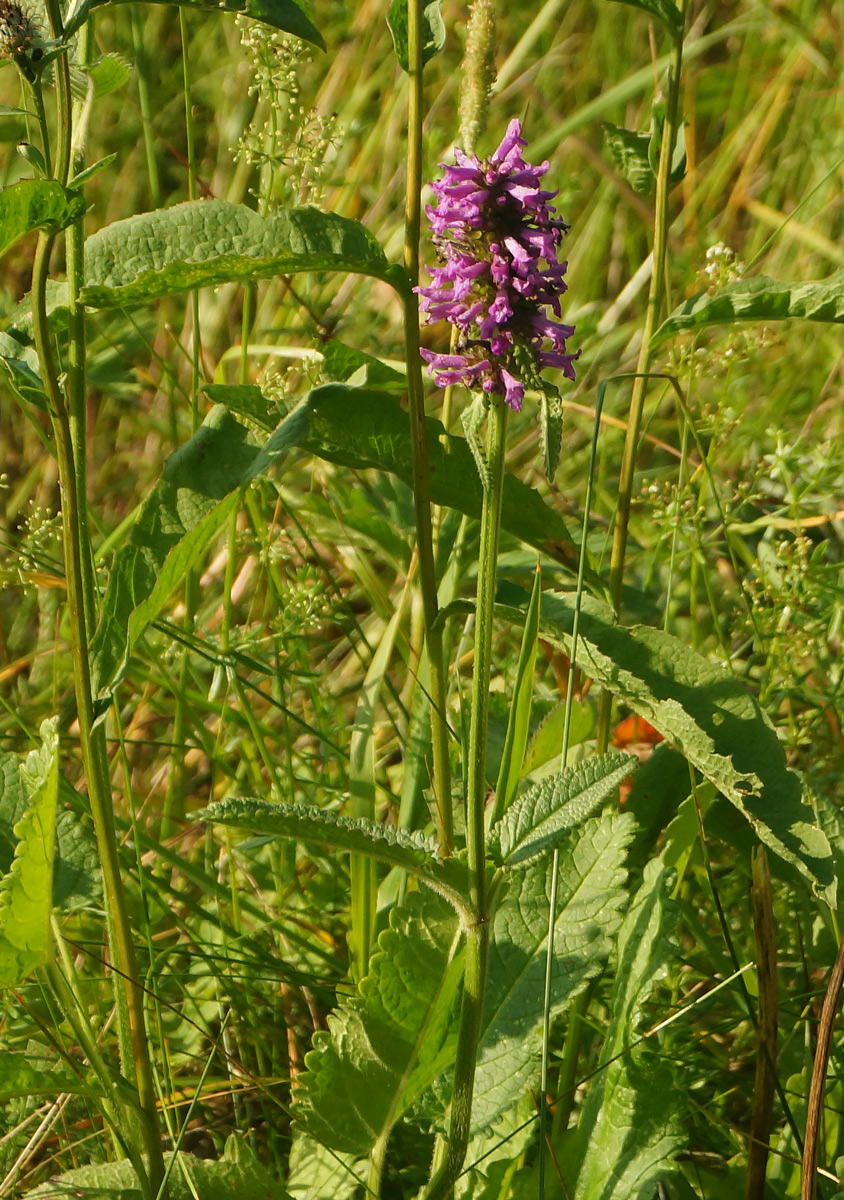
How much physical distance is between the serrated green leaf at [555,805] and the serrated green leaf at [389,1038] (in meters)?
0.18

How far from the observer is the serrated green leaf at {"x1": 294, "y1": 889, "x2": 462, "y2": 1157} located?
53.7 inches

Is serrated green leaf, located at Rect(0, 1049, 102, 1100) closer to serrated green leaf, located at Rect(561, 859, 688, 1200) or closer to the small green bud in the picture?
serrated green leaf, located at Rect(561, 859, 688, 1200)

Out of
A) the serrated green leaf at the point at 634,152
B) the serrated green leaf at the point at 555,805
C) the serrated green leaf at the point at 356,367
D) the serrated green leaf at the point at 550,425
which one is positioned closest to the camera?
the serrated green leaf at the point at 550,425

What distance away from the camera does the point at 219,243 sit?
1328 mm

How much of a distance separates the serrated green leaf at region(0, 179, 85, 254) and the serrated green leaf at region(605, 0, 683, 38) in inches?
30.7

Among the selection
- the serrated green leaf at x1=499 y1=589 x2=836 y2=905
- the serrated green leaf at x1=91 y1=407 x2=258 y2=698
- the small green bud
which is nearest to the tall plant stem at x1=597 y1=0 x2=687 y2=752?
the serrated green leaf at x1=499 y1=589 x2=836 y2=905

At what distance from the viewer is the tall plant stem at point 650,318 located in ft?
5.22

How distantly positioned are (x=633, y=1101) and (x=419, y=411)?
33.0 inches

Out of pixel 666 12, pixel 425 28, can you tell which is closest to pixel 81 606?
pixel 425 28

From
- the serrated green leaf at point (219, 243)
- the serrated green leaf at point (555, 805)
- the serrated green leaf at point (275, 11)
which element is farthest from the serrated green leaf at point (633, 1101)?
the serrated green leaf at point (275, 11)

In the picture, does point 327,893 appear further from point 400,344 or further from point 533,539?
point 400,344

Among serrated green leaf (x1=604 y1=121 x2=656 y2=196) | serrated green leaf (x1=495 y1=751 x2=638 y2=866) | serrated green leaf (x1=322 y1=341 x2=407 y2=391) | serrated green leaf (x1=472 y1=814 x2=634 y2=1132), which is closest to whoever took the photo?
serrated green leaf (x1=495 y1=751 x2=638 y2=866)

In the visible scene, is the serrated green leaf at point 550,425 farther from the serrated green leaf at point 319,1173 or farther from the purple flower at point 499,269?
the serrated green leaf at point 319,1173

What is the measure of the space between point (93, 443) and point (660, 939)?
2.36 m
